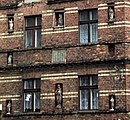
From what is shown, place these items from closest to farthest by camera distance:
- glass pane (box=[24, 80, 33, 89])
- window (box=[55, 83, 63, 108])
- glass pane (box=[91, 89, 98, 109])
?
glass pane (box=[91, 89, 98, 109])
window (box=[55, 83, 63, 108])
glass pane (box=[24, 80, 33, 89])

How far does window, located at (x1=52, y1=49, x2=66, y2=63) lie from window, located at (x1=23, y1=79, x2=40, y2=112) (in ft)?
4.92

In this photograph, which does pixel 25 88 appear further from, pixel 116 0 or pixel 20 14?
pixel 116 0

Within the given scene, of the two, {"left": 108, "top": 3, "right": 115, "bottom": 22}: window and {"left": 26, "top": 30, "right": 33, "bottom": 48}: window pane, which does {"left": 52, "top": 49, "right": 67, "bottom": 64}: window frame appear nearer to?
{"left": 26, "top": 30, "right": 33, "bottom": 48}: window pane

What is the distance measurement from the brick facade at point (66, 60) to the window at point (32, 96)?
0.22 metres

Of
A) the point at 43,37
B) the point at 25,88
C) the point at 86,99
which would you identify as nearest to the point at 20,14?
the point at 43,37

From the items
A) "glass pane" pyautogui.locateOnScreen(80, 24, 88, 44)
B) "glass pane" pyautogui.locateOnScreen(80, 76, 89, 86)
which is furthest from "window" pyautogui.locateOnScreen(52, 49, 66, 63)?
"glass pane" pyautogui.locateOnScreen(80, 76, 89, 86)

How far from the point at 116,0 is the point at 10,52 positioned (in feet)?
21.8

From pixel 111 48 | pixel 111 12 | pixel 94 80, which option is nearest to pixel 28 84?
pixel 94 80

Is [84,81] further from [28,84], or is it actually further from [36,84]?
[28,84]

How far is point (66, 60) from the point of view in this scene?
2922cm

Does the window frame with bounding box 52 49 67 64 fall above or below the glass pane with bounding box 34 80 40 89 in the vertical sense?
above

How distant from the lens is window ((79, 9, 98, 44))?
A: 1143 inches

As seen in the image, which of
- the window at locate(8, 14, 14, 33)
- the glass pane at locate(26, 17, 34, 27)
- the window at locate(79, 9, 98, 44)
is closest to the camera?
the window at locate(79, 9, 98, 44)

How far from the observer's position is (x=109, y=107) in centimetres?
2775
